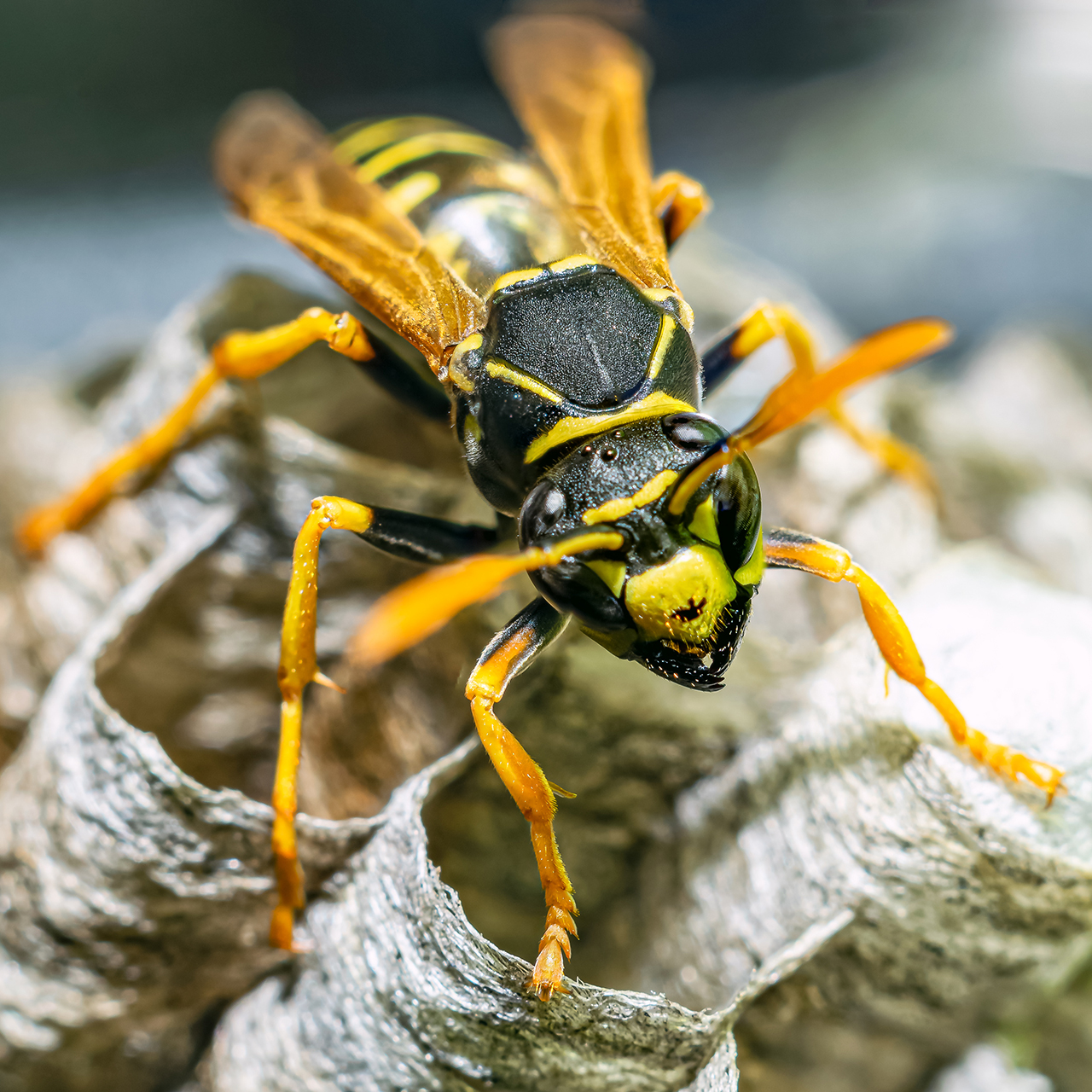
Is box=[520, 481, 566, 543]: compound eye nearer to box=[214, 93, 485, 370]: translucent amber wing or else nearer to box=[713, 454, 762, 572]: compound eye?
box=[713, 454, 762, 572]: compound eye

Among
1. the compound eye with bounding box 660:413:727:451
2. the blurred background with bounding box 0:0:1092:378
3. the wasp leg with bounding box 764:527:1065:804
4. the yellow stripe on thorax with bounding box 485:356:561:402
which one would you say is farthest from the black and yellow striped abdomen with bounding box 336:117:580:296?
the blurred background with bounding box 0:0:1092:378

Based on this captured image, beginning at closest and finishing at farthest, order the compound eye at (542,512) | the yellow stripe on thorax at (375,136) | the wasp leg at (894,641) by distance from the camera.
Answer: the wasp leg at (894,641)
the compound eye at (542,512)
the yellow stripe on thorax at (375,136)

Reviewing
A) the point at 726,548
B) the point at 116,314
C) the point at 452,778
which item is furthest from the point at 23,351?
the point at 726,548

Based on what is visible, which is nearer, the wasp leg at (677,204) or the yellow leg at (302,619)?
the yellow leg at (302,619)

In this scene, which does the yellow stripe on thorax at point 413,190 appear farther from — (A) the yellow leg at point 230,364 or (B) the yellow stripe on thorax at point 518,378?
(B) the yellow stripe on thorax at point 518,378

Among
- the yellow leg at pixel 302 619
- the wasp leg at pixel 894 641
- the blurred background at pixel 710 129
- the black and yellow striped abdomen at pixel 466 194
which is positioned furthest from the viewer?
the blurred background at pixel 710 129

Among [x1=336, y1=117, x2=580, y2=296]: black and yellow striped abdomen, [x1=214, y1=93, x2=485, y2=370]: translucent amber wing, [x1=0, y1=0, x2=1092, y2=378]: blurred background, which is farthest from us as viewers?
[x1=0, y1=0, x2=1092, y2=378]: blurred background

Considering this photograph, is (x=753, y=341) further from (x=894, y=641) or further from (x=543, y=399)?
(x=894, y=641)

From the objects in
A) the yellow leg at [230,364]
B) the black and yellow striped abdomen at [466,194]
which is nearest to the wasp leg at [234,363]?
the yellow leg at [230,364]
